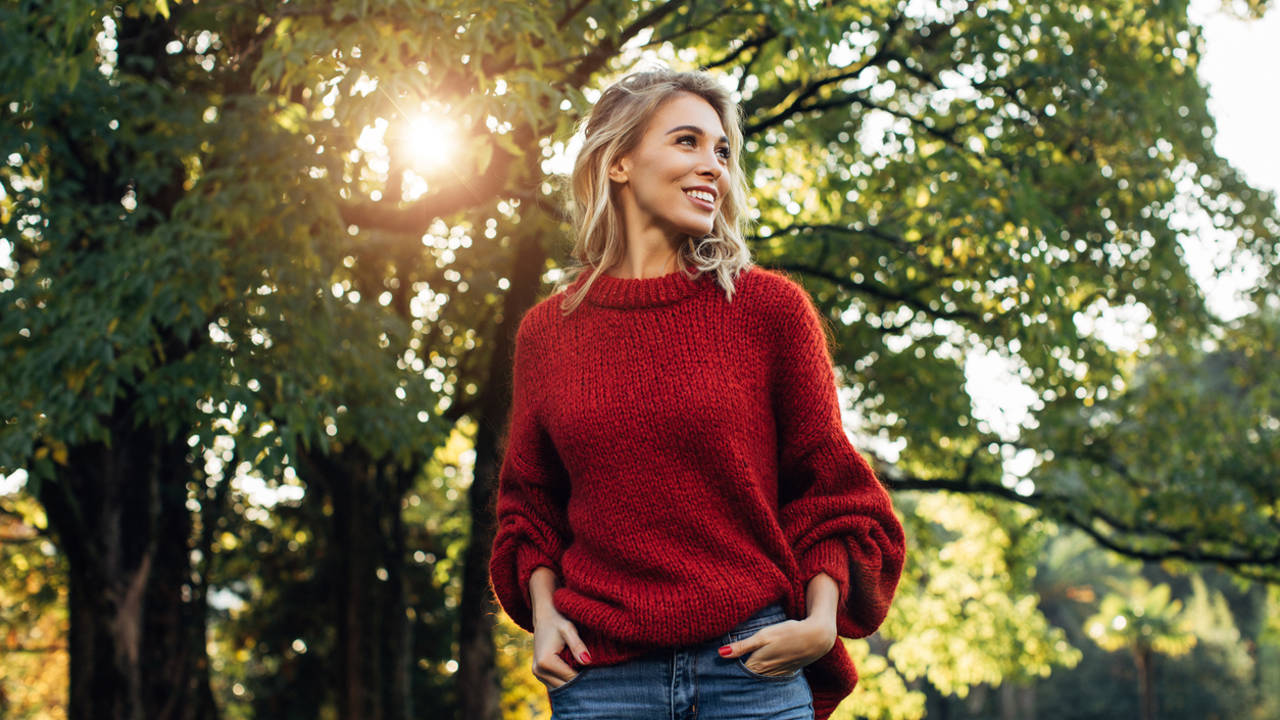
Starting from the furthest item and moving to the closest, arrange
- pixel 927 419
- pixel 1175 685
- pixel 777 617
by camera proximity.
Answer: pixel 1175 685 < pixel 927 419 < pixel 777 617

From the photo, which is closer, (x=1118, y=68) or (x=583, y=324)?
(x=583, y=324)

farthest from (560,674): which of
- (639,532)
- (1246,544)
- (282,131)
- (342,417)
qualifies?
(1246,544)

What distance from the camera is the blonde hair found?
228 cm

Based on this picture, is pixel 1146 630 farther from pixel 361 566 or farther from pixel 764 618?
pixel 764 618

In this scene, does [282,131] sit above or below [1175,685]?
above

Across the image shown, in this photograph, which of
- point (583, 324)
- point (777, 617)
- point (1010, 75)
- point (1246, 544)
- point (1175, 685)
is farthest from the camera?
point (1175, 685)

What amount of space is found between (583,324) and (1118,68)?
7.60 m

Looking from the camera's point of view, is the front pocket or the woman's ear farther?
the woman's ear

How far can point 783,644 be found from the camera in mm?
1938

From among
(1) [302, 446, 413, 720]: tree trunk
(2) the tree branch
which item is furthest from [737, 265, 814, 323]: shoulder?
(1) [302, 446, 413, 720]: tree trunk

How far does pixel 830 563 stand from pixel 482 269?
8.81 meters

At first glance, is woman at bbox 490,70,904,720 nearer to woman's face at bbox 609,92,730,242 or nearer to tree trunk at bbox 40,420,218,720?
woman's face at bbox 609,92,730,242

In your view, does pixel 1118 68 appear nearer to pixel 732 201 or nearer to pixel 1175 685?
pixel 732 201

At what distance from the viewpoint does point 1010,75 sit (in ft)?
26.9
